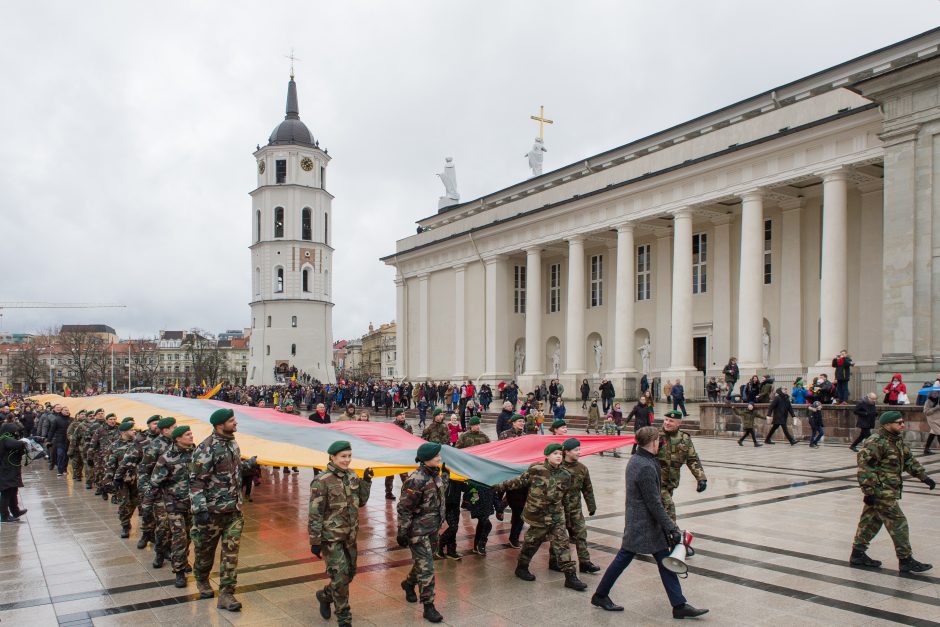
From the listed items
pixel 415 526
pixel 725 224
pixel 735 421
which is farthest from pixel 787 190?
pixel 415 526

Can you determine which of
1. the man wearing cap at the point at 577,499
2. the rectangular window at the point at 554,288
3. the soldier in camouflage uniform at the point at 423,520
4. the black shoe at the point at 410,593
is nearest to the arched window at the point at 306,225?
the rectangular window at the point at 554,288

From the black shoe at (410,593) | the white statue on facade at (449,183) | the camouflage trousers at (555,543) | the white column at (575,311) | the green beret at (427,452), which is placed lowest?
the black shoe at (410,593)

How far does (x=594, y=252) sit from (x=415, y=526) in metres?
37.2

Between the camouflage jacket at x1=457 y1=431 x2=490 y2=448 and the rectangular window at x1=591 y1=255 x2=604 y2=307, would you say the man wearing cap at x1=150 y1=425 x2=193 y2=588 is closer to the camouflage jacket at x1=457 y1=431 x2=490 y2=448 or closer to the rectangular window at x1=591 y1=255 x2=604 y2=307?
the camouflage jacket at x1=457 y1=431 x2=490 y2=448

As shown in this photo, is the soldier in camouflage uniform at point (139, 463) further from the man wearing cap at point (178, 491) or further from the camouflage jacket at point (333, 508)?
the camouflage jacket at point (333, 508)

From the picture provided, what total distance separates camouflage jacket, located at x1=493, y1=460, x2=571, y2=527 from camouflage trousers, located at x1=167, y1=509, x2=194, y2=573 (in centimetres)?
386

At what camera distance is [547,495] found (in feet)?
26.5

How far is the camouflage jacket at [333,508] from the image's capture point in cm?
681

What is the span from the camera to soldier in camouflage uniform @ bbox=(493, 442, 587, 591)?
26.5 feet

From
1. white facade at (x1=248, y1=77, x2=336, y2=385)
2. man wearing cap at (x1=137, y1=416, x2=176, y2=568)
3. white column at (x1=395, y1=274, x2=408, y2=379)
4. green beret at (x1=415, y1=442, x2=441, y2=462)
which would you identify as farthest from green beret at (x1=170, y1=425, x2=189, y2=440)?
white facade at (x1=248, y1=77, x2=336, y2=385)

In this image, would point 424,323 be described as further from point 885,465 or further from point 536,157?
point 885,465

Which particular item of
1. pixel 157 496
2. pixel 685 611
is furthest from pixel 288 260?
pixel 685 611

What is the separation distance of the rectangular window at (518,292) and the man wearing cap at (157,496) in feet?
123

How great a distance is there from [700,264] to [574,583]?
3126 cm
